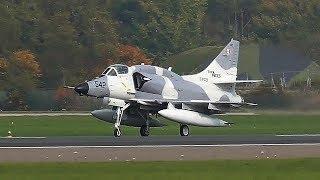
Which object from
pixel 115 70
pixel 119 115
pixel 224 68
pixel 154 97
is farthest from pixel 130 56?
pixel 119 115

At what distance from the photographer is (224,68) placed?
52781 mm

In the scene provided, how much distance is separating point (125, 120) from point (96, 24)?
1348 inches

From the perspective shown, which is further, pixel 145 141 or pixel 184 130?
pixel 184 130

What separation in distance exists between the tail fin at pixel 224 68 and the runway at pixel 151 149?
9.09m

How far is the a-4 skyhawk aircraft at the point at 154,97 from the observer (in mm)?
48250

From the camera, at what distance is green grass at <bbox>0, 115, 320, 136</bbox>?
51969mm

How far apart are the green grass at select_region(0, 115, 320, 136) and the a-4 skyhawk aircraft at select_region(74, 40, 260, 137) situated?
158 cm

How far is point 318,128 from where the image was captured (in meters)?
54.9

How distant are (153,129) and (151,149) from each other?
18.8 metres

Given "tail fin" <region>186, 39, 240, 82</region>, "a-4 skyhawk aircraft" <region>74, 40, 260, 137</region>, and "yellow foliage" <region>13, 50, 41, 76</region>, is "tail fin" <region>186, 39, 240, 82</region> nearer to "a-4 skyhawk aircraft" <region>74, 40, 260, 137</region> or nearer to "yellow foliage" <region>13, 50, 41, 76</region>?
"a-4 skyhawk aircraft" <region>74, 40, 260, 137</region>

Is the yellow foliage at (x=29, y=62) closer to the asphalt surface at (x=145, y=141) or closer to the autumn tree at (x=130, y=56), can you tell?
the autumn tree at (x=130, y=56)

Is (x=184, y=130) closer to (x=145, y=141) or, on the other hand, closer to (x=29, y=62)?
(x=145, y=141)

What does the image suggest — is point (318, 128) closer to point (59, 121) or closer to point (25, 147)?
point (59, 121)

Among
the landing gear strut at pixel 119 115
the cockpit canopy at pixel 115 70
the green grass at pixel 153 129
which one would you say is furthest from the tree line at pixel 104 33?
the landing gear strut at pixel 119 115
